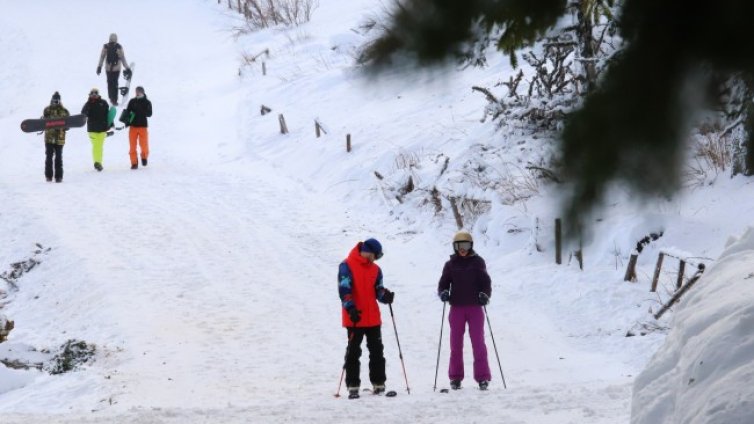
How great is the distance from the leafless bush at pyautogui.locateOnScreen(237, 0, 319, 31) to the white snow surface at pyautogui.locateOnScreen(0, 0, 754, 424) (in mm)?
10177

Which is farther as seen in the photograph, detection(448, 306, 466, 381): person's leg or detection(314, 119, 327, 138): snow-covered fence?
detection(314, 119, 327, 138): snow-covered fence

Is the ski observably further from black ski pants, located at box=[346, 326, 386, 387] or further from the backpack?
the backpack

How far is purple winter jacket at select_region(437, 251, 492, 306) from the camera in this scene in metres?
10.5

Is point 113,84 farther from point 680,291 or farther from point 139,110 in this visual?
point 680,291

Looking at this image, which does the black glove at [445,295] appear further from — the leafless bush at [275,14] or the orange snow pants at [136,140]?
the leafless bush at [275,14]

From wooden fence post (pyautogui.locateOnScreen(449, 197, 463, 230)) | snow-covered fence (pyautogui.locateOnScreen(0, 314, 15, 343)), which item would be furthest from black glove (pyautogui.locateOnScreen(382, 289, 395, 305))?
wooden fence post (pyautogui.locateOnScreen(449, 197, 463, 230))

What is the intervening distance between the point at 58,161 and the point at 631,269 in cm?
1154

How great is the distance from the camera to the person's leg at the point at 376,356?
10.4m

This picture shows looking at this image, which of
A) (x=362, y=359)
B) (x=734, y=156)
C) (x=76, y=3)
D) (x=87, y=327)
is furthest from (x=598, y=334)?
(x=76, y=3)

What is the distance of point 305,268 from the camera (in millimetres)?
15484

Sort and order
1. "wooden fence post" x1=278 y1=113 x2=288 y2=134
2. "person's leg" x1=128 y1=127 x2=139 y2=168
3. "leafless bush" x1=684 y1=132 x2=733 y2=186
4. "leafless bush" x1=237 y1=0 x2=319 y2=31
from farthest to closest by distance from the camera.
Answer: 1. "leafless bush" x1=237 y1=0 x2=319 y2=31
2. "wooden fence post" x1=278 y1=113 x2=288 y2=134
3. "person's leg" x1=128 y1=127 x2=139 y2=168
4. "leafless bush" x1=684 y1=132 x2=733 y2=186

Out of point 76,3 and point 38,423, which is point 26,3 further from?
point 38,423

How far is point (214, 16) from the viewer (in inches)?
1767

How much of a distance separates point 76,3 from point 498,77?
30308mm
